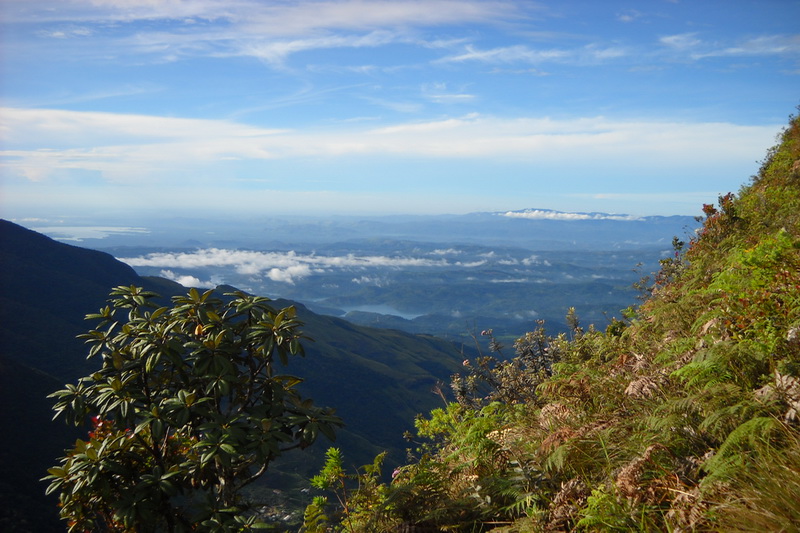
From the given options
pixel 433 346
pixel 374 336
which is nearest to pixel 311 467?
pixel 374 336

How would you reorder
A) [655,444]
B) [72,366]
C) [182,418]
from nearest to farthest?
[655,444], [182,418], [72,366]

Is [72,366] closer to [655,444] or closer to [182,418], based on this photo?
[182,418]

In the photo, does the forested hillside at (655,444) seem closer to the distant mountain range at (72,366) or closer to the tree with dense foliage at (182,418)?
the tree with dense foliage at (182,418)

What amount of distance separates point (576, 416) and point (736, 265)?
3.67m

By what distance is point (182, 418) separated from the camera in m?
4.27

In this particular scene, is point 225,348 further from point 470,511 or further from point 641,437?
point 641,437

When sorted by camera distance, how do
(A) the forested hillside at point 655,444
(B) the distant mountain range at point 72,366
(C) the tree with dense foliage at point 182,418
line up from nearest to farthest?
(A) the forested hillside at point 655,444, (C) the tree with dense foliage at point 182,418, (B) the distant mountain range at point 72,366

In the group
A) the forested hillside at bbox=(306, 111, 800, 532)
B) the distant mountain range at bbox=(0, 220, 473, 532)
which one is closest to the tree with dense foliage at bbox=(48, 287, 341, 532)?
the forested hillside at bbox=(306, 111, 800, 532)

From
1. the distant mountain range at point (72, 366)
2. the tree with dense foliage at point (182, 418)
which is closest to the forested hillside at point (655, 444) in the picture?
the tree with dense foliage at point (182, 418)

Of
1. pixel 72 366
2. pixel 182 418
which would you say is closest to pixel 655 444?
pixel 182 418

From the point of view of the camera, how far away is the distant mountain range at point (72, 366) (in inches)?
1046

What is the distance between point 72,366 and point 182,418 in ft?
164

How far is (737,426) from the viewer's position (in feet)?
12.1

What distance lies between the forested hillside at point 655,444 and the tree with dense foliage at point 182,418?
794mm
